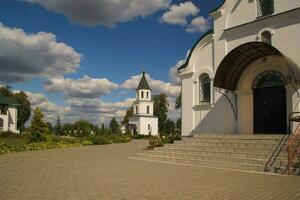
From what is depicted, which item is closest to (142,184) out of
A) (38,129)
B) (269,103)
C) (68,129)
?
(269,103)

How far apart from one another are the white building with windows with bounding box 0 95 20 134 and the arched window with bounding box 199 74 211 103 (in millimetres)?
39090

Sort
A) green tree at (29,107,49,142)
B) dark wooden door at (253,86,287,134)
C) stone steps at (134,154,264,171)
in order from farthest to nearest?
green tree at (29,107,49,142)
dark wooden door at (253,86,287,134)
stone steps at (134,154,264,171)

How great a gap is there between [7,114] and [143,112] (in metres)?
21.3

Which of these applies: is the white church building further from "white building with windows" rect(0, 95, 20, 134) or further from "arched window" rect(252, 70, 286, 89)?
"white building with windows" rect(0, 95, 20, 134)

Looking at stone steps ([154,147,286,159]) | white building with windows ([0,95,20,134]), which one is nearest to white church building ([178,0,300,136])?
stone steps ([154,147,286,159])

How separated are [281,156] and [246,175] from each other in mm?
2062

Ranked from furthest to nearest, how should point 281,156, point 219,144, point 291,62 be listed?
1. point 219,144
2. point 291,62
3. point 281,156

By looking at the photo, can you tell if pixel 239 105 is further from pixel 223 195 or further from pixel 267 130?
pixel 223 195

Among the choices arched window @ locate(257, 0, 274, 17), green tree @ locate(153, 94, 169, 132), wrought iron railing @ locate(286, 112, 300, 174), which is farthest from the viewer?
green tree @ locate(153, 94, 169, 132)

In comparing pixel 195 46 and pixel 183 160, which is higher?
pixel 195 46

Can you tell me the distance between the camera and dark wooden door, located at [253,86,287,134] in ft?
47.0

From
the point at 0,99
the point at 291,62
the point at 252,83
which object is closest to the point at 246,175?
the point at 291,62

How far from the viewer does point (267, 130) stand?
1494 cm

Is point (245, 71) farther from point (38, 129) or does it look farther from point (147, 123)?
point (147, 123)
